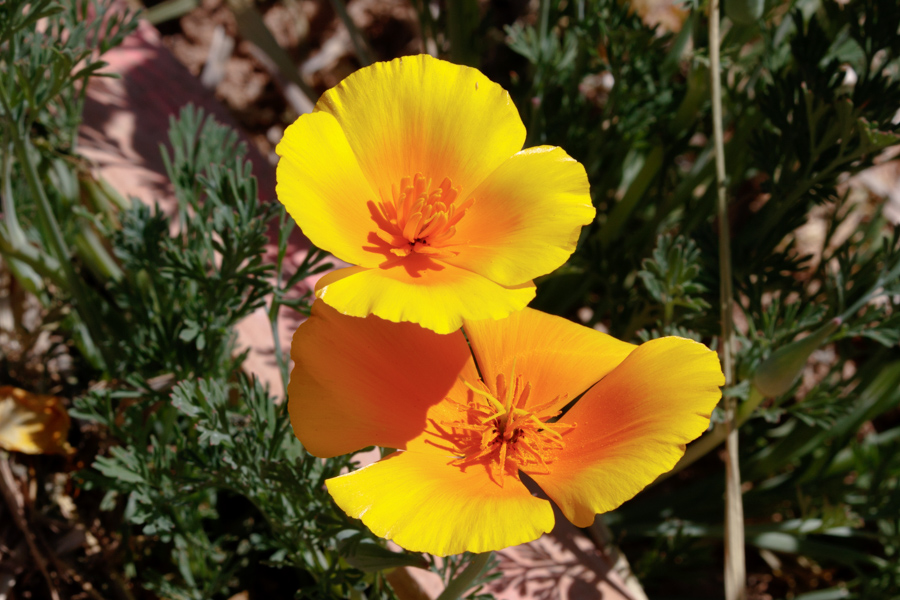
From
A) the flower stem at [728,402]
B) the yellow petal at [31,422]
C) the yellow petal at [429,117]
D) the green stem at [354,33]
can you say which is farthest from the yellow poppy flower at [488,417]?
the green stem at [354,33]

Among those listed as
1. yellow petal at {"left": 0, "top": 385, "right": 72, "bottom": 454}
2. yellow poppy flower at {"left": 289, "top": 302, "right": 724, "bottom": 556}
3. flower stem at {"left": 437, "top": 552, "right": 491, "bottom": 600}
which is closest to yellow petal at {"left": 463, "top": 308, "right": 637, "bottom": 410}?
yellow poppy flower at {"left": 289, "top": 302, "right": 724, "bottom": 556}

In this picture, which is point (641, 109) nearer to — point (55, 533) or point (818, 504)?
point (818, 504)

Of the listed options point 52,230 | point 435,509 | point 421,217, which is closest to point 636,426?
point 435,509

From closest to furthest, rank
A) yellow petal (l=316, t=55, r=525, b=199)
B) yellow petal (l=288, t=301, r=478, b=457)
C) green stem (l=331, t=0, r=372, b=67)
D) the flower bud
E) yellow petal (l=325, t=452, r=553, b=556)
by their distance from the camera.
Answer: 1. yellow petal (l=325, t=452, r=553, b=556)
2. yellow petal (l=288, t=301, r=478, b=457)
3. yellow petal (l=316, t=55, r=525, b=199)
4. the flower bud
5. green stem (l=331, t=0, r=372, b=67)

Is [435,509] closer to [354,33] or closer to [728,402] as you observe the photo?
[728,402]

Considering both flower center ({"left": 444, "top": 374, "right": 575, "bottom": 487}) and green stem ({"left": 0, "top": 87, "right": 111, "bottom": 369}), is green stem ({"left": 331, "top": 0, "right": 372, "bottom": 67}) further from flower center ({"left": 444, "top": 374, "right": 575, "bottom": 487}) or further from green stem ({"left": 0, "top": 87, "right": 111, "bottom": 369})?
flower center ({"left": 444, "top": 374, "right": 575, "bottom": 487})

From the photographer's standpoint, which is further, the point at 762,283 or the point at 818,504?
the point at 818,504

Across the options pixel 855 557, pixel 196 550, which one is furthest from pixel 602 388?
pixel 855 557
